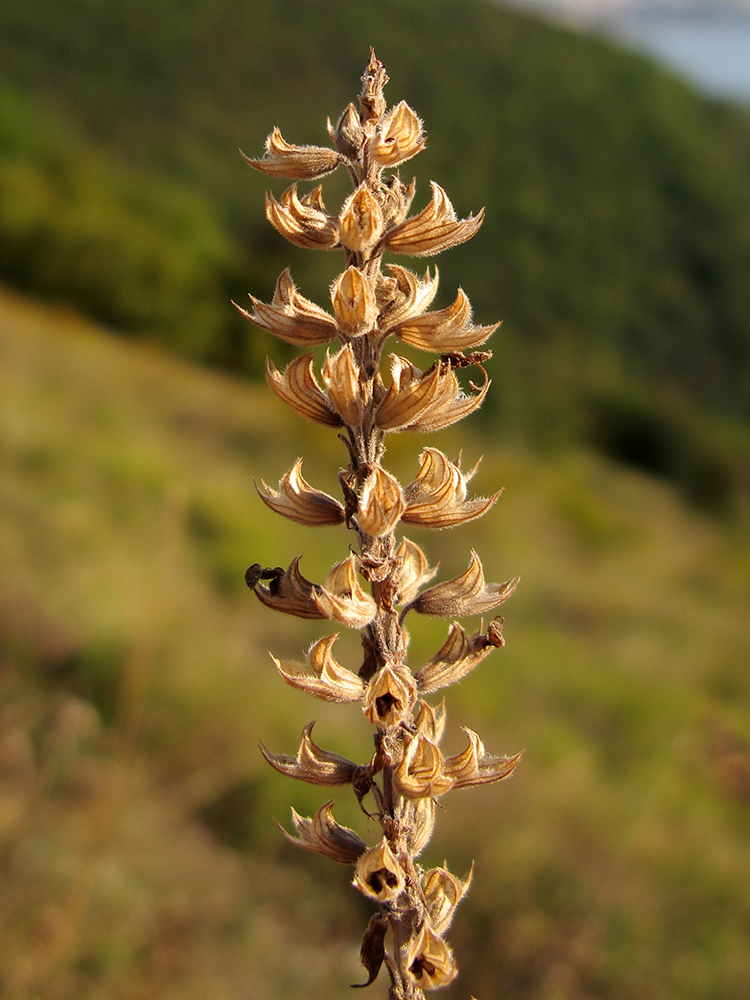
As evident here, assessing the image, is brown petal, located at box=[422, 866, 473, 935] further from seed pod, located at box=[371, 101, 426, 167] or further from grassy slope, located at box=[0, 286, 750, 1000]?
grassy slope, located at box=[0, 286, 750, 1000]

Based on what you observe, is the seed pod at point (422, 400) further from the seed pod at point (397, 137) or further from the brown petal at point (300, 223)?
the seed pod at point (397, 137)

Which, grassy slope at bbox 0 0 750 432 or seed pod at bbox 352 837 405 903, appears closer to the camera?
seed pod at bbox 352 837 405 903

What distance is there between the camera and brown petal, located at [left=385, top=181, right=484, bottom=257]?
1.79 m

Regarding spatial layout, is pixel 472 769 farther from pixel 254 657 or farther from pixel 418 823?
pixel 254 657

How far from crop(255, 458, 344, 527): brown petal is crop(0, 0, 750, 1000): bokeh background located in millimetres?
2786

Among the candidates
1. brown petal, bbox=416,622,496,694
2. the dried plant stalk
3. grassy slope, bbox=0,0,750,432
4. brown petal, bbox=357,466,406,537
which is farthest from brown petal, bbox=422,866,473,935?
grassy slope, bbox=0,0,750,432

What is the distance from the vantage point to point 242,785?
8266 mm

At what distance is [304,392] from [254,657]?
10.1 m

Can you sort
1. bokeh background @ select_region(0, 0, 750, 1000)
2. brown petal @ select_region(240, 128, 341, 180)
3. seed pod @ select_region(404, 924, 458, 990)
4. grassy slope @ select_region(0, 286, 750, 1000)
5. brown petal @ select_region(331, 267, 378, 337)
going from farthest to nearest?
bokeh background @ select_region(0, 0, 750, 1000) < grassy slope @ select_region(0, 286, 750, 1000) < brown petal @ select_region(240, 128, 341, 180) < brown petal @ select_region(331, 267, 378, 337) < seed pod @ select_region(404, 924, 458, 990)

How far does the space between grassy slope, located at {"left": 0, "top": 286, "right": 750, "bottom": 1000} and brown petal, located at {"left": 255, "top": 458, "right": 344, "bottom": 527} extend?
2.76m

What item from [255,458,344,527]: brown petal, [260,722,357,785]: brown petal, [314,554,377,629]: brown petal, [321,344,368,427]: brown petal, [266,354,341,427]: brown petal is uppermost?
[321,344,368,427]: brown petal

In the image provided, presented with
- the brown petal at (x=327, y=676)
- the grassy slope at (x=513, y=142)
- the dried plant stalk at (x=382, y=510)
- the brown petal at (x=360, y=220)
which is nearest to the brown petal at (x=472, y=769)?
the dried plant stalk at (x=382, y=510)

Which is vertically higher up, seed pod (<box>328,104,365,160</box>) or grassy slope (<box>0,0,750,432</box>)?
grassy slope (<box>0,0,750,432</box>)

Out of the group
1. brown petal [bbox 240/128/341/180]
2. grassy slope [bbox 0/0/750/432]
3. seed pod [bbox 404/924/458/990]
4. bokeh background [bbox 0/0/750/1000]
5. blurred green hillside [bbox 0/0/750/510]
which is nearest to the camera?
seed pod [bbox 404/924/458/990]
